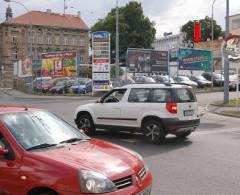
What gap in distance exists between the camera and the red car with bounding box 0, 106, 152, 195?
5.35 metres

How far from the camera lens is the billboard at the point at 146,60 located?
39.9 metres

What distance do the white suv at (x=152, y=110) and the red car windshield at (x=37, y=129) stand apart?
6.49m

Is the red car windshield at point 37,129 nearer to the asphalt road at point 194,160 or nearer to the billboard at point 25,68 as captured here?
the asphalt road at point 194,160

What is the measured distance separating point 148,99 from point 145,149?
1.88 meters

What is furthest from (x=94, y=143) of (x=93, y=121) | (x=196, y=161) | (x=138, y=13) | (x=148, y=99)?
(x=138, y=13)

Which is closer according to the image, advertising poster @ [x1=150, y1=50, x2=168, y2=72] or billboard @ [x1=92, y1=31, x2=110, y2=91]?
billboard @ [x1=92, y1=31, x2=110, y2=91]

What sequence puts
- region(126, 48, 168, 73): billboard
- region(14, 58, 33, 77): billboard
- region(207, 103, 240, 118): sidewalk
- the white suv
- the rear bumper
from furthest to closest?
1. region(14, 58, 33, 77): billboard
2. region(126, 48, 168, 73): billboard
3. region(207, 103, 240, 118): sidewalk
4. the white suv
5. the rear bumper

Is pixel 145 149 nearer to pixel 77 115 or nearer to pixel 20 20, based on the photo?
pixel 77 115

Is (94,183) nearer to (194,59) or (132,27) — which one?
(194,59)

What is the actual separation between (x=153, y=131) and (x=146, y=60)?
27665mm

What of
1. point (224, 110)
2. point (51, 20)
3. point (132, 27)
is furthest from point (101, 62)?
point (51, 20)

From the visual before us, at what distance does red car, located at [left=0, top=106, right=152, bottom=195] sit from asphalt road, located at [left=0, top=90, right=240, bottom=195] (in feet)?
6.32

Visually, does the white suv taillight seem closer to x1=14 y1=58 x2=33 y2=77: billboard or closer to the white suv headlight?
the white suv headlight

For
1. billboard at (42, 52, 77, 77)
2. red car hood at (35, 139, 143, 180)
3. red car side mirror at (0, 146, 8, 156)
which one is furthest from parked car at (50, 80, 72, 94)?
red car side mirror at (0, 146, 8, 156)
